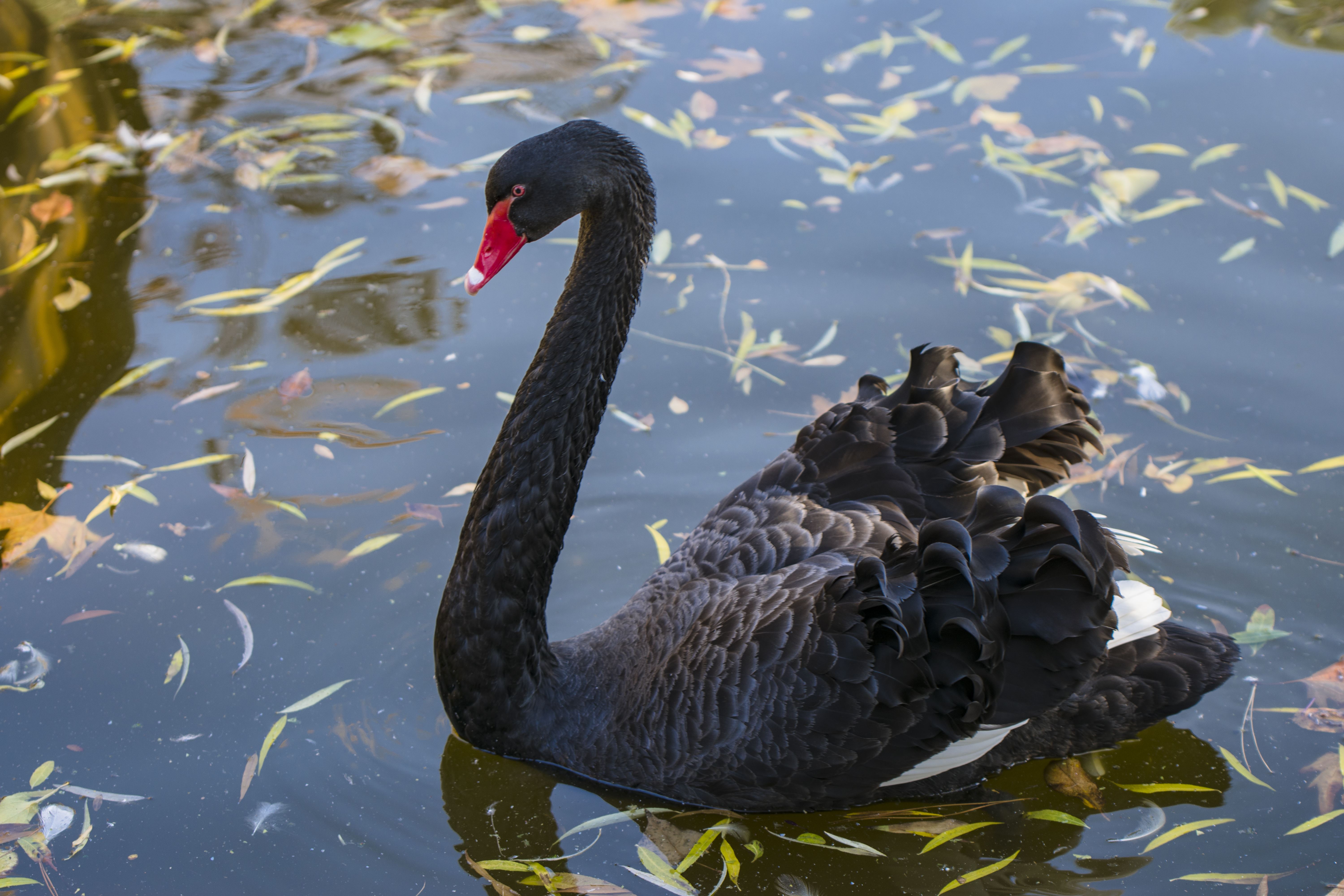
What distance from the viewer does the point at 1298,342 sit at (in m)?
5.08

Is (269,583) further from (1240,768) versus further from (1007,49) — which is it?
(1007,49)

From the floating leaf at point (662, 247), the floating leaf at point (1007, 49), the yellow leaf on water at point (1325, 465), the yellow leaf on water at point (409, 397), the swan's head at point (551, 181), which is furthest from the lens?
the floating leaf at point (1007, 49)

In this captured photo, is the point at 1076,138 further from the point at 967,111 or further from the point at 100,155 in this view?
the point at 100,155

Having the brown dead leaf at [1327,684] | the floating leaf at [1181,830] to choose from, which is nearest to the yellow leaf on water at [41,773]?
the floating leaf at [1181,830]

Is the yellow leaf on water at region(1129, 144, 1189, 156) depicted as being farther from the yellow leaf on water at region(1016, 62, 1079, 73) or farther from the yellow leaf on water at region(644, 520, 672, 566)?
the yellow leaf on water at region(644, 520, 672, 566)

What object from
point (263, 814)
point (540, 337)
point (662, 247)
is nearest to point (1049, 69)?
point (662, 247)

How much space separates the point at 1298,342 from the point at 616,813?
3.63 meters

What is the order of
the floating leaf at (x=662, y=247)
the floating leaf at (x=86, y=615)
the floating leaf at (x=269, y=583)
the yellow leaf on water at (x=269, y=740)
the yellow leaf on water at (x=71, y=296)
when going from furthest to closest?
the floating leaf at (x=662, y=247)
the yellow leaf on water at (x=71, y=296)
the floating leaf at (x=269, y=583)
the floating leaf at (x=86, y=615)
the yellow leaf on water at (x=269, y=740)

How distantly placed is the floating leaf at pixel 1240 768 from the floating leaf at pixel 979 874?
0.77m

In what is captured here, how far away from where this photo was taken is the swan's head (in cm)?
323

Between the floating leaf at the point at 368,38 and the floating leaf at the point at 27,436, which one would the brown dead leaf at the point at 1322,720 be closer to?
the floating leaf at the point at 27,436

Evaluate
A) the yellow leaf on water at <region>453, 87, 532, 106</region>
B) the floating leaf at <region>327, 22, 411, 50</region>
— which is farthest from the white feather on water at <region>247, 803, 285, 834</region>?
the floating leaf at <region>327, 22, 411, 50</region>

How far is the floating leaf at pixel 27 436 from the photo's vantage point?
15.5 ft

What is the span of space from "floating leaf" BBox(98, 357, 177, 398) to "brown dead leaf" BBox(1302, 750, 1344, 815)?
15.2 ft
